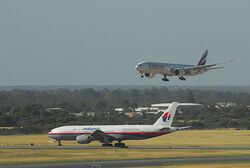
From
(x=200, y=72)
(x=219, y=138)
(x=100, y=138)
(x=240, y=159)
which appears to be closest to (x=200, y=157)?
(x=240, y=159)

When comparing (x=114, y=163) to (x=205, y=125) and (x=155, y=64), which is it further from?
(x=205, y=125)

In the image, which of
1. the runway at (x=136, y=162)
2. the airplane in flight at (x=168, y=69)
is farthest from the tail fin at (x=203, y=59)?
the runway at (x=136, y=162)

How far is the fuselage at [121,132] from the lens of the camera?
412 ft

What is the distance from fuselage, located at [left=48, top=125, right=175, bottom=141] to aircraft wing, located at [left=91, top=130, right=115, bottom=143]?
727 mm

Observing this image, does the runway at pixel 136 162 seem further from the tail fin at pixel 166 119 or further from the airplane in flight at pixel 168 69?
the tail fin at pixel 166 119

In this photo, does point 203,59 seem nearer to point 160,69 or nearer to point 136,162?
point 160,69

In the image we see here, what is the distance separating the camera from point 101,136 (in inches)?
4963

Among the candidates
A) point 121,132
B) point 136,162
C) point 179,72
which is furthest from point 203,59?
point 121,132

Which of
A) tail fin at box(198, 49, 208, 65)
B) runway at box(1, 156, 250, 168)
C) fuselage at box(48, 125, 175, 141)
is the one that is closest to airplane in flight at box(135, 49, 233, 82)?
tail fin at box(198, 49, 208, 65)

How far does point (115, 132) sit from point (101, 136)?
2594mm

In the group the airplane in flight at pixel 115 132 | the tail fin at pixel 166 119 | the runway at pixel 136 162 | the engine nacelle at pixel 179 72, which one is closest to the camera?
the engine nacelle at pixel 179 72

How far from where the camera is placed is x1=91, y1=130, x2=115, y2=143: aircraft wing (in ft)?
414

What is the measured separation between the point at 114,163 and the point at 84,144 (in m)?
43.8

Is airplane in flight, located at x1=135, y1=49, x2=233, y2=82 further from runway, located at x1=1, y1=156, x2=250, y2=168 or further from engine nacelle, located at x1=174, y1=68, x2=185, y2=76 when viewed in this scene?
runway, located at x1=1, y1=156, x2=250, y2=168
